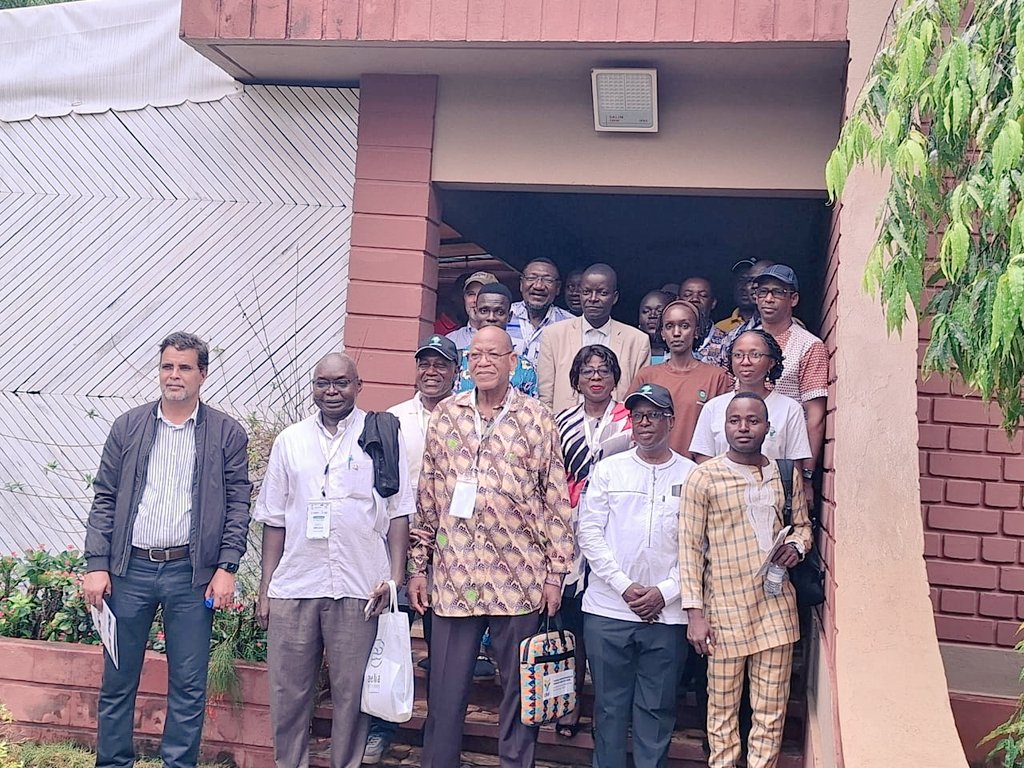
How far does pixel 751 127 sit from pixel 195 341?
318cm

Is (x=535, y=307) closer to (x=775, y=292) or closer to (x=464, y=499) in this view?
(x=775, y=292)

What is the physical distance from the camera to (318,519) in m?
4.48

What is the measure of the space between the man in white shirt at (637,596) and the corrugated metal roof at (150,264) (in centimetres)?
236

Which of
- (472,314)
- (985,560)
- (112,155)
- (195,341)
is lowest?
(985,560)

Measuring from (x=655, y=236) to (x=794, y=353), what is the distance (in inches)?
204

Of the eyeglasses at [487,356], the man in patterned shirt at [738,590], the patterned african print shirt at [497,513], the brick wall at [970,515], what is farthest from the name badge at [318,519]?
the brick wall at [970,515]

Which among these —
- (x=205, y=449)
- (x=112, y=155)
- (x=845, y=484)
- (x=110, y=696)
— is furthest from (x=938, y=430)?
(x=112, y=155)

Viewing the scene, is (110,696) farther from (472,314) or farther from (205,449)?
(472,314)

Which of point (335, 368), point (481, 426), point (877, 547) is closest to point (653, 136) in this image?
point (481, 426)

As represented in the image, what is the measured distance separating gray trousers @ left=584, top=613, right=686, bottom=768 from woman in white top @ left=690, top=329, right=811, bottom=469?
2.86ft

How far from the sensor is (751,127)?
5.87m

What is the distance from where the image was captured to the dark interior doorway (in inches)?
357

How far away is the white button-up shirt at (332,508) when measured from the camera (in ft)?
14.7

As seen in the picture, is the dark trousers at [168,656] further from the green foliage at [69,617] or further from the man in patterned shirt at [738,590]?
the man in patterned shirt at [738,590]
